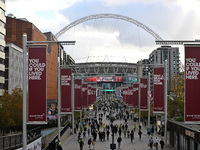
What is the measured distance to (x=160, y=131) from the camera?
5216 cm

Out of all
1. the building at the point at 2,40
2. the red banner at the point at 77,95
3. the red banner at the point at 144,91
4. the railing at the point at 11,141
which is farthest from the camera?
the building at the point at 2,40

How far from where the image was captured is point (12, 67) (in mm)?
79812

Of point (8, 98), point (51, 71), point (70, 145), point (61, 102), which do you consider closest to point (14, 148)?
point (61, 102)

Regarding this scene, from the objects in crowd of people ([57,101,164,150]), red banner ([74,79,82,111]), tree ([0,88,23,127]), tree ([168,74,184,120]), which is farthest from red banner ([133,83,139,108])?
tree ([0,88,23,127])

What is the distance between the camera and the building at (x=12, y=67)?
77625 mm

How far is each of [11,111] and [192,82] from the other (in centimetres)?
3529

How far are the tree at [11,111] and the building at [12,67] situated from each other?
86.8 feet

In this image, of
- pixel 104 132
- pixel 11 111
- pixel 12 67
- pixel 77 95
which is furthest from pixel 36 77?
pixel 12 67

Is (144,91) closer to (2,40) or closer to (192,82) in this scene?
(192,82)

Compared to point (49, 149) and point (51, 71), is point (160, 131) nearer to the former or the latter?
point (49, 149)

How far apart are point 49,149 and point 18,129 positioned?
13.2m

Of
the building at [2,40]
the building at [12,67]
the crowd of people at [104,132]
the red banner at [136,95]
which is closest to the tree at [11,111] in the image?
the crowd of people at [104,132]

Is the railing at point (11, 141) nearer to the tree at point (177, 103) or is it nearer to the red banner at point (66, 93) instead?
the red banner at point (66, 93)

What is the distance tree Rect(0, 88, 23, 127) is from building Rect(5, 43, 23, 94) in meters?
26.5
